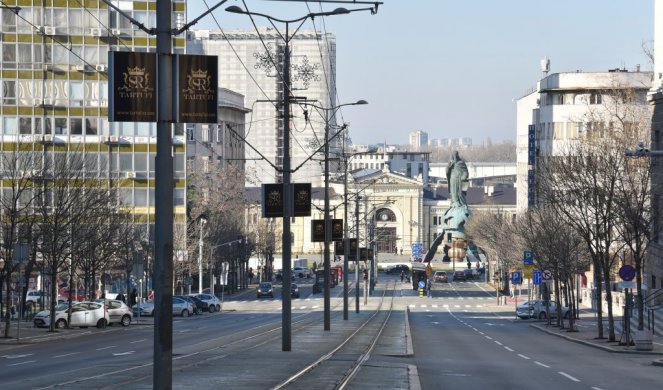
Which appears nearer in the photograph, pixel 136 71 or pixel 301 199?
pixel 136 71

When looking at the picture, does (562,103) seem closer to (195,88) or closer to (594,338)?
(594,338)

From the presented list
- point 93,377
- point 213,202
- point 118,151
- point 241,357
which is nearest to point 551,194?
point 241,357

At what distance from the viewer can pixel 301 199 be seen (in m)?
37.8

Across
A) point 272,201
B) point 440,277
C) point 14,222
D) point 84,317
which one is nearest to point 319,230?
point 14,222

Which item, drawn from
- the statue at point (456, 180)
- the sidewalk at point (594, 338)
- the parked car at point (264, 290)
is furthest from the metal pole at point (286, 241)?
the statue at point (456, 180)

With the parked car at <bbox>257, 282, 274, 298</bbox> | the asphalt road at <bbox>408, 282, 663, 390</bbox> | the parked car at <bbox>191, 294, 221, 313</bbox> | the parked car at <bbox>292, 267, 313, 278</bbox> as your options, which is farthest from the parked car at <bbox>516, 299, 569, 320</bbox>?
the parked car at <bbox>292, 267, 313, 278</bbox>

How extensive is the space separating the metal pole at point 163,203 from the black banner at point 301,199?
784 inches

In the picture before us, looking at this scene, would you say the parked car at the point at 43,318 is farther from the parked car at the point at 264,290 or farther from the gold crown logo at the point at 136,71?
the parked car at the point at 264,290

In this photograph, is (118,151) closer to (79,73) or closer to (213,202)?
(79,73)

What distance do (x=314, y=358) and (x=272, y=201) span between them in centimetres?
556

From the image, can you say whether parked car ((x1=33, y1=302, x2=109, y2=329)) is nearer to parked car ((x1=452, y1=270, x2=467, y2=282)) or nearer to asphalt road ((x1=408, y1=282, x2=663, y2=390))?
asphalt road ((x1=408, y1=282, x2=663, y2=390))

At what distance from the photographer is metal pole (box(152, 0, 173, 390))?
17.1 metres

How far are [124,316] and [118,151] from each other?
31.5m

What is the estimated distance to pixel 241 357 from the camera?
33.2 m
